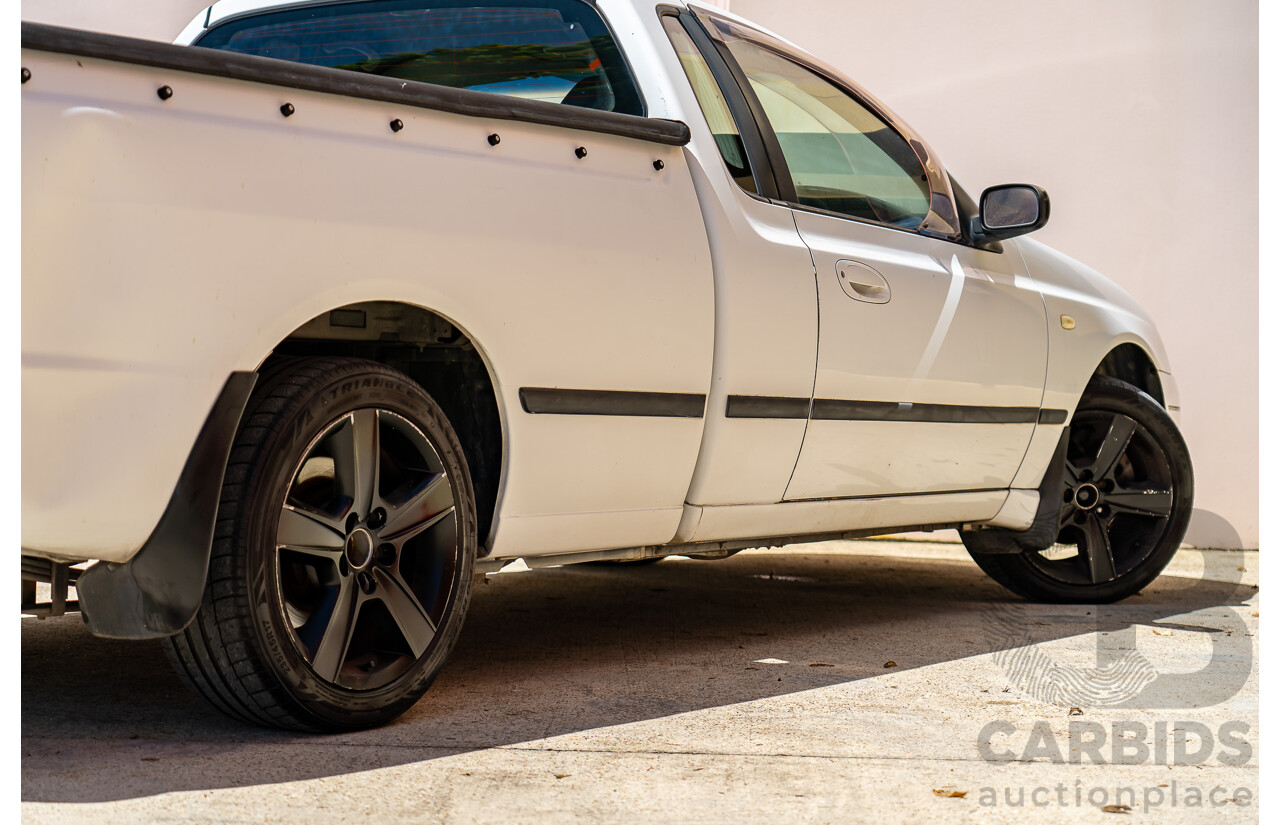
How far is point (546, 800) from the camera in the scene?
97.9 inches

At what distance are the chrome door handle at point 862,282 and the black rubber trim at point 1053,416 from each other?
118 centimetres

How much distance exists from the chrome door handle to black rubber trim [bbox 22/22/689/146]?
2.45 feet

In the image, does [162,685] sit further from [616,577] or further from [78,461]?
[616,577]

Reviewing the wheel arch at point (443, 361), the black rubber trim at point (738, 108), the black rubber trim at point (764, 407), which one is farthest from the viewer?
the black rubber trim at point (738, 108)

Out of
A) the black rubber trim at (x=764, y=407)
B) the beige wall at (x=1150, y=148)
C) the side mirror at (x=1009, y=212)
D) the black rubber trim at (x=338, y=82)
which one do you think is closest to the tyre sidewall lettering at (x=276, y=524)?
the black rubber trim at (x=338, y=82)

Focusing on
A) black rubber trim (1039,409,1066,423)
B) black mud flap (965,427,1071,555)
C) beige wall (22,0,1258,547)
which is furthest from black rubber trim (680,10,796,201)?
beige wall (22,0,1258,547)

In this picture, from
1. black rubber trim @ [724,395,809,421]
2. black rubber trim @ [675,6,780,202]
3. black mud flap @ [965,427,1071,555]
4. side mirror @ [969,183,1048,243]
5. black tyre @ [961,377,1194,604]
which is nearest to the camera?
black rubber trim @ [724,395,809,421]

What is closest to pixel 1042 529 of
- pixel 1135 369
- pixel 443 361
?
pixel 1135 369

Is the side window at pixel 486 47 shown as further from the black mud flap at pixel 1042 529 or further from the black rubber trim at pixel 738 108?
the black mud flap at pixel 1042 529

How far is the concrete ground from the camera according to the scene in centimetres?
248

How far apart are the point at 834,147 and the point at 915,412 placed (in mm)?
950

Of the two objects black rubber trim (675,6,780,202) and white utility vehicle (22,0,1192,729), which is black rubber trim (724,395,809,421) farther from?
black rubber trim (675,6,780,202)

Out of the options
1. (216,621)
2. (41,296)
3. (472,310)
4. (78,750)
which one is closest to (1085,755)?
(472,310)

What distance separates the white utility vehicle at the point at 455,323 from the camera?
7.99ft
